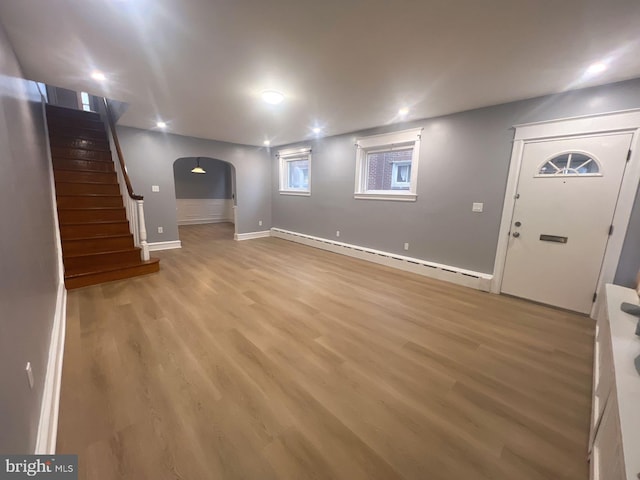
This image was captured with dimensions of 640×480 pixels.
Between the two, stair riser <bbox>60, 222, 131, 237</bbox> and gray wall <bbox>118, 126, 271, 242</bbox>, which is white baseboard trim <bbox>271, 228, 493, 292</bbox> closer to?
gray wall <bbox>118, 126, 271, 242</bbox>

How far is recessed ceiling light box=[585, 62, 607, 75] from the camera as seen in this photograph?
2184 mm

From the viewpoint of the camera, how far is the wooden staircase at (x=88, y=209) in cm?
350

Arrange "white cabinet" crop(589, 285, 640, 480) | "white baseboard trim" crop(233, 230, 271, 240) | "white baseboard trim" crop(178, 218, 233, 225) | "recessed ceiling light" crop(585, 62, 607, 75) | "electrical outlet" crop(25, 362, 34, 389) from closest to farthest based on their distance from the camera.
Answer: "white cabinet" crop(589, 285, 640, 480), "electrical outlet" crop(25, 362, 34, 389), "recessed ceiling light" crop(585, 62, 607, 75), "white baseboard trim" crop(233, 230, 271, 240), "white baseboard trim" crop(178, 218, 233, 225)

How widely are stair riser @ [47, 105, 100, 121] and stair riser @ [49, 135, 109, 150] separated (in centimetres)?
60

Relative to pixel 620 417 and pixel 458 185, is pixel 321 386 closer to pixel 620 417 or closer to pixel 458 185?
pixel 620 417

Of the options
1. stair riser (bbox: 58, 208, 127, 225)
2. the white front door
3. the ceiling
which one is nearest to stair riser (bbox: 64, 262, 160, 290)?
stair riser (bbox: 58, 208, 127, 225)

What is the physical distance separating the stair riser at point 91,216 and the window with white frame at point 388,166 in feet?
13.7

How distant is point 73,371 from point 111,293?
1586 millimetres

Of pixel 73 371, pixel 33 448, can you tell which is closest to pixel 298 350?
pixel 33 448

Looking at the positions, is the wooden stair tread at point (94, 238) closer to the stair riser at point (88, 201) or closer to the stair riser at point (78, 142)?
the stair riser at point (88, 201)

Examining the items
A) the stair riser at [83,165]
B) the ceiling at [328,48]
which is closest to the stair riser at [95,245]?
the stair riser at [83,165]

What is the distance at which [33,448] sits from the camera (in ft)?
3.70

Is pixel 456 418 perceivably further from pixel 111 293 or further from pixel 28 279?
pixel 111 293

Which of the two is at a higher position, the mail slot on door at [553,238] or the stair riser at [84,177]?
the stair riser at [84,177]
